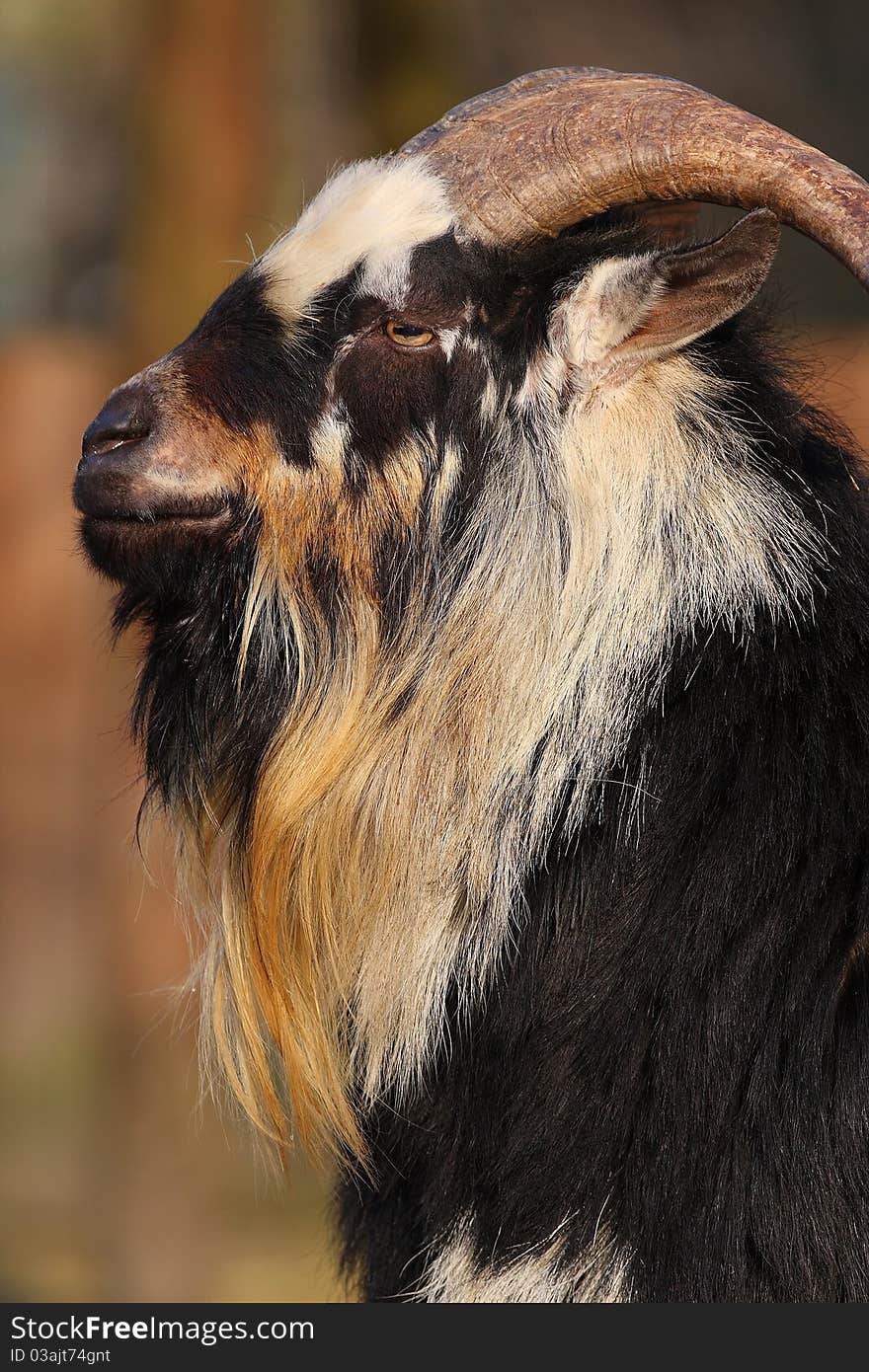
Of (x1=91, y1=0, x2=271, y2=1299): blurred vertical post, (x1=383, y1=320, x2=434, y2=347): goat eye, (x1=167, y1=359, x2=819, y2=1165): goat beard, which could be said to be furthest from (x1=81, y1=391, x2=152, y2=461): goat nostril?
(x1=91, y1=0, x2=271, y2=1299): blurred vertical post

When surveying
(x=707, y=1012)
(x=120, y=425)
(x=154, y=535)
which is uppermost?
(x=120, y=425)

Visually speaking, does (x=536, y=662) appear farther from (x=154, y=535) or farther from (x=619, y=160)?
(x=619, y=160)

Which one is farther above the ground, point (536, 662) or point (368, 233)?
point (368, 233)

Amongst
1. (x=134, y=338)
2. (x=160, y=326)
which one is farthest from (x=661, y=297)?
(x=134, y=338)

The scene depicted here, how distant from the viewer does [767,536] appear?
269 centimetres

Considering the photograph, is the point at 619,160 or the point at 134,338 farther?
the point at 134,338

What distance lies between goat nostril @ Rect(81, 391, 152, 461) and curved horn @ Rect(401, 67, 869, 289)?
0.67 meters

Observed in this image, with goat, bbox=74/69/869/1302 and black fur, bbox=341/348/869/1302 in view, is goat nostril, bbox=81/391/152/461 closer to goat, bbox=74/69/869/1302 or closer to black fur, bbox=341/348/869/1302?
goat, bbox=74/69/869/1302

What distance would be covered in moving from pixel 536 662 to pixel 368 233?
836 mm

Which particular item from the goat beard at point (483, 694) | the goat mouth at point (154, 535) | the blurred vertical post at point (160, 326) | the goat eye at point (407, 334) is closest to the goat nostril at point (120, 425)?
the goat mouth at point (154, 535)

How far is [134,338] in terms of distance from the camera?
5.96m

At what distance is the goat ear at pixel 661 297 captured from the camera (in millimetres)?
2637

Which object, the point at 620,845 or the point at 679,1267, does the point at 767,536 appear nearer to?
the point at 620,845

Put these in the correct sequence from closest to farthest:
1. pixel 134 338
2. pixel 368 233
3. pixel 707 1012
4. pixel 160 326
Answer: pixel 707 1012 < pixel 368 233 < pixel 160 326 < pixel 134 338
